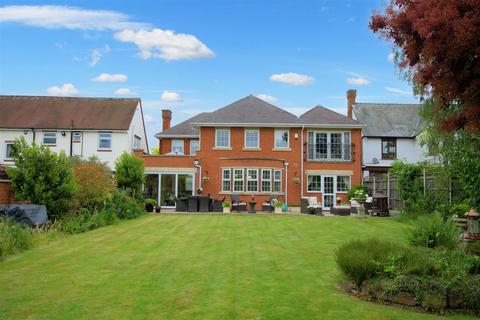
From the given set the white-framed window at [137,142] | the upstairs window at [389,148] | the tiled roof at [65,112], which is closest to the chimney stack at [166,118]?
the white-framed window at [137,142]

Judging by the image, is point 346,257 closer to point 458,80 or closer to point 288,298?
point 288,298

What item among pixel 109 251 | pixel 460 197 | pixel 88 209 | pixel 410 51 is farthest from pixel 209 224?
pixel 410 51

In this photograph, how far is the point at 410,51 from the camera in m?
5.73

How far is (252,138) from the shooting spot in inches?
1185

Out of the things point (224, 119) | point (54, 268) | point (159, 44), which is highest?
point (159, 44)

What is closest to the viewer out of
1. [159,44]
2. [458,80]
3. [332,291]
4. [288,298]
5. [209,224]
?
[458,80]

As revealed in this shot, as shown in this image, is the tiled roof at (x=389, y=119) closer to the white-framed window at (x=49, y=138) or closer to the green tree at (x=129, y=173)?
the green tree at (x=129, y=173)

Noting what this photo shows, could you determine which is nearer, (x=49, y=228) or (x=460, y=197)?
(x=49, y=228)

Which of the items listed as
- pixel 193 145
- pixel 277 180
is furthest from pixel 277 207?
pixel 193 145

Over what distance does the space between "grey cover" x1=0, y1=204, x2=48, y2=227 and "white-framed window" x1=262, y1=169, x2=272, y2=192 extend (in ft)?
55.8

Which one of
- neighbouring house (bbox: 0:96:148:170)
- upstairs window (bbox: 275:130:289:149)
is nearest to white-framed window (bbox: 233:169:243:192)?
upstairs window (bbox: 275:130:289:149)

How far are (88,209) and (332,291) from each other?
43.7ft

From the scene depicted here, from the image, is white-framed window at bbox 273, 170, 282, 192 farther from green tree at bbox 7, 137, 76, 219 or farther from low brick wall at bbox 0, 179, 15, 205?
low brick wall at bbox 0, 179, 15, 205

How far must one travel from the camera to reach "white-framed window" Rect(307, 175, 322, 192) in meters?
29.8
